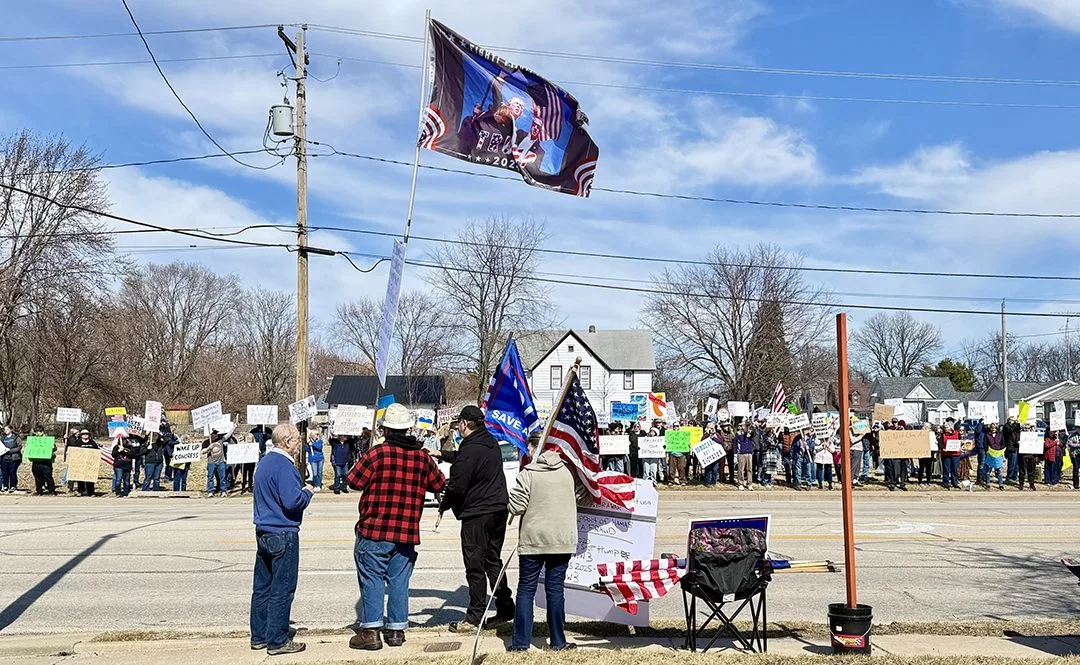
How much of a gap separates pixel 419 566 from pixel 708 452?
14.3 metres

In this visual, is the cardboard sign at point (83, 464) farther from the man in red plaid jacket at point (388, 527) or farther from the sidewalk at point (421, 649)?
the man in red plaid jacket at point (388, 527)

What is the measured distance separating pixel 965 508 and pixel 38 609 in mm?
18183

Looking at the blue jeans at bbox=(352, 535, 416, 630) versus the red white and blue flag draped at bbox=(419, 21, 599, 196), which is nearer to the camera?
the blue jeans at bbox=(352, 535, 416, 630)

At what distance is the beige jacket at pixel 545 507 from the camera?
7258mm

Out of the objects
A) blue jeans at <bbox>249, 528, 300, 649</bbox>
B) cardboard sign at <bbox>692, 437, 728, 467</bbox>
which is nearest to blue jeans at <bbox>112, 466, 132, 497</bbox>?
cardboard sign at <bbox>692, 437, 728, 467</bbox>

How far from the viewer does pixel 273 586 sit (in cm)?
720

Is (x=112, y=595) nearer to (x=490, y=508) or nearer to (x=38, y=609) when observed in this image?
(x=38, y=609)

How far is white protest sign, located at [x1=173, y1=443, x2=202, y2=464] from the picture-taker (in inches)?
949

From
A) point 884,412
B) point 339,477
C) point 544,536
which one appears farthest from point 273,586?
point 884,412

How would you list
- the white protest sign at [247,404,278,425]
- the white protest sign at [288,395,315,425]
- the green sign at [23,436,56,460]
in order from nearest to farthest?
the white protest sign at [288,395,315,425] < the green sign at [23,436,56,460] < the white protest sign at [247,404,278,425]

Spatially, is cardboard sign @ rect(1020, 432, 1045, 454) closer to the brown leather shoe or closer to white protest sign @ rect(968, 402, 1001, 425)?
white protest sign @ rect(968, 402, 1001, 425)

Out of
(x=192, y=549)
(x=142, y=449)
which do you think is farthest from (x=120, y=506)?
(x=192, y=549)

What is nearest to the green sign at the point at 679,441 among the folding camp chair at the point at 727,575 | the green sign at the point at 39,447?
the green sign at the point at 39,447

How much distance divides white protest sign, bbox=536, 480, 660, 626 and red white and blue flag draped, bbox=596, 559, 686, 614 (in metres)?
0.32
